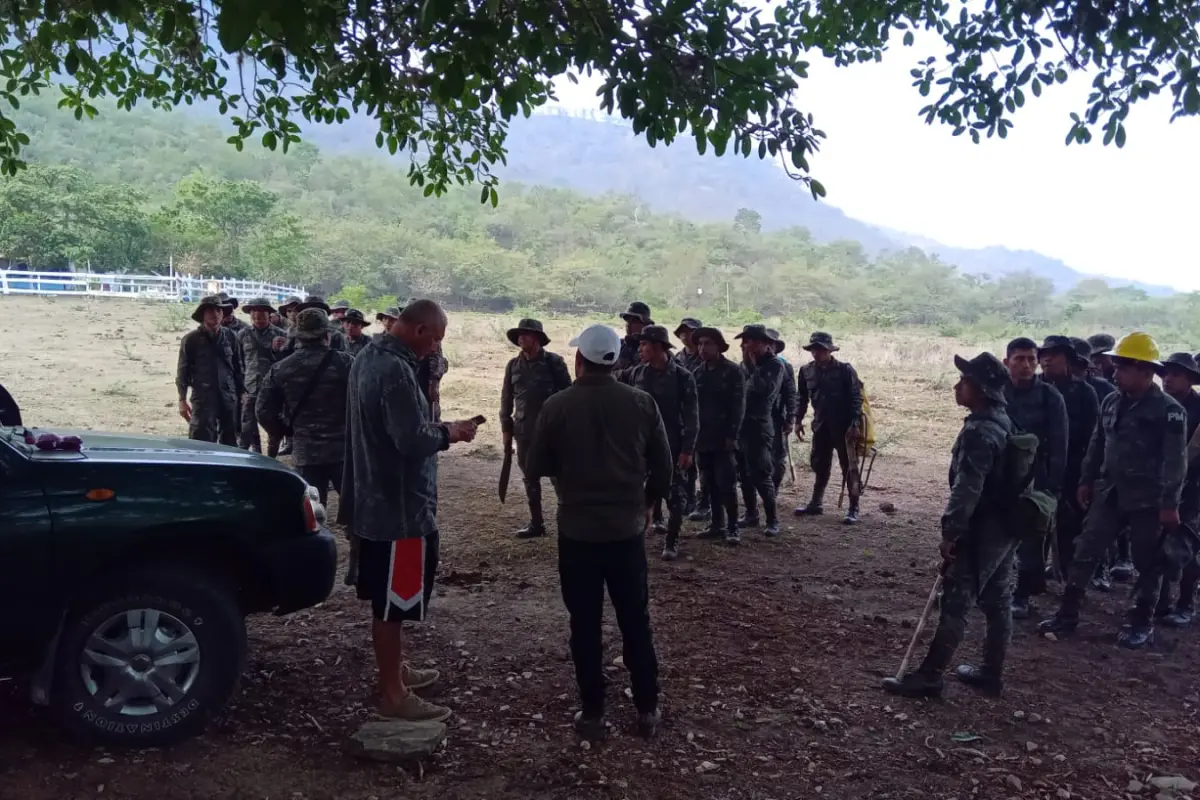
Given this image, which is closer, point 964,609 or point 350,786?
point 350,786

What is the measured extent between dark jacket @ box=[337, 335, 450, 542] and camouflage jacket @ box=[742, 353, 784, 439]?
479cm

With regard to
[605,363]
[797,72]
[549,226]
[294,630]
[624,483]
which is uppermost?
[549,226]

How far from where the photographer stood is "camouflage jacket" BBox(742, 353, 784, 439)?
26.6 ft

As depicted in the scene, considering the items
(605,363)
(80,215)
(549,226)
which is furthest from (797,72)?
(549,226)

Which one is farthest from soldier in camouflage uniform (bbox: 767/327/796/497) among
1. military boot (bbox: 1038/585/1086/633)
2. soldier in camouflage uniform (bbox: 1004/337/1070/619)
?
military boot (bbox: 1038/585/1086/633)

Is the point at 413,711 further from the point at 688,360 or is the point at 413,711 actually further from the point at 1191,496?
the point at 1191,496

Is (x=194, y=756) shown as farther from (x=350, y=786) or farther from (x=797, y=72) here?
(x=797, y=72)

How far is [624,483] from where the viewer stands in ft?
12.3

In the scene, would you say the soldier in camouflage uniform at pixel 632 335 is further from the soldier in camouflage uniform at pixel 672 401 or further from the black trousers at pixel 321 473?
the black trousers at pixel 321 473

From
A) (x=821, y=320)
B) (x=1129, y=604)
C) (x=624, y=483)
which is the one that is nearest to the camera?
(x=624, y=483)

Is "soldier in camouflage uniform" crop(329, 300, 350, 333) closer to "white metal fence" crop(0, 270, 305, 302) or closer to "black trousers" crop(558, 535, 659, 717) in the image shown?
"black trousers" crop(558, 535, 659, 717)

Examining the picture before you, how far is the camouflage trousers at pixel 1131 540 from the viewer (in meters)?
5.45

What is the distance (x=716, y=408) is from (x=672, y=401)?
57cm

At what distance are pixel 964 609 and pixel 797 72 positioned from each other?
334cm
